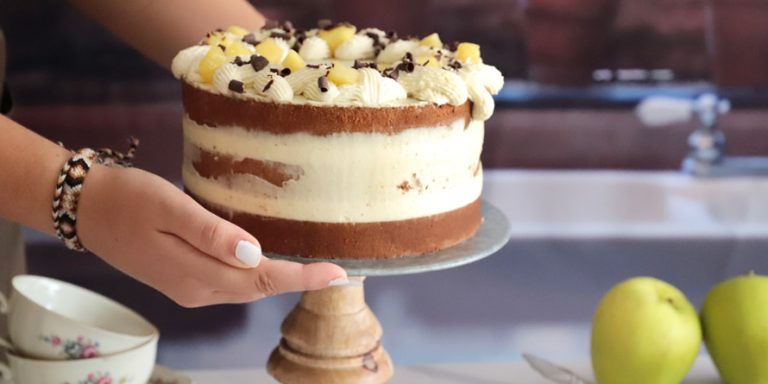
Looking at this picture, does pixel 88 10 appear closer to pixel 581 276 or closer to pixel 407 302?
pixel 407 302

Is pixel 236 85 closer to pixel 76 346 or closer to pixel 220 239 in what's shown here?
pixel 220 239

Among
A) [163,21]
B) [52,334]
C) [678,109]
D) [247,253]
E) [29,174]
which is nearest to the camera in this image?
[247,253]

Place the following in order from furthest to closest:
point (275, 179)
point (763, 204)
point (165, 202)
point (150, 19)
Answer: point (763, 204) → point (150, 19) → point (275, 179) → point (165, 202)

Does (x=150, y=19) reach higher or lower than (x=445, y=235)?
higher

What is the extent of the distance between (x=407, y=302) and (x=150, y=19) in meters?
0.89

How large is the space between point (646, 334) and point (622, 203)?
0.87 metres

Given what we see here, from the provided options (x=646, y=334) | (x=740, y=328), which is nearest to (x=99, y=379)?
(x=646, y=334)

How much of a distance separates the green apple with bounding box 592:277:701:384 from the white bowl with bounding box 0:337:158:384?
0.57 metres

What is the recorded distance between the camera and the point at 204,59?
1.17 m

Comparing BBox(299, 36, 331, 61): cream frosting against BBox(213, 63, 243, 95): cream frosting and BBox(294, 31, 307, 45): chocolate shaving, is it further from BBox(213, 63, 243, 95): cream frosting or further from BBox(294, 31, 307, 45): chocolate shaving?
BBox(213, 63, 243, 95): cream frosting

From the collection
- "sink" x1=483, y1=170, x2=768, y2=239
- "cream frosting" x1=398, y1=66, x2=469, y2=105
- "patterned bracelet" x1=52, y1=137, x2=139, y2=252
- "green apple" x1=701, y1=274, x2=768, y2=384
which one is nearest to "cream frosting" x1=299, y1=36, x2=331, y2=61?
"cream frosting" x1=398, y1=66, x2=469, y2=105

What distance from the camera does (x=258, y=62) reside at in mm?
1146

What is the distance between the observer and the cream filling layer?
1.10m

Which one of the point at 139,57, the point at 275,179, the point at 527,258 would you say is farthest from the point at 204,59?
the point at 527,258
